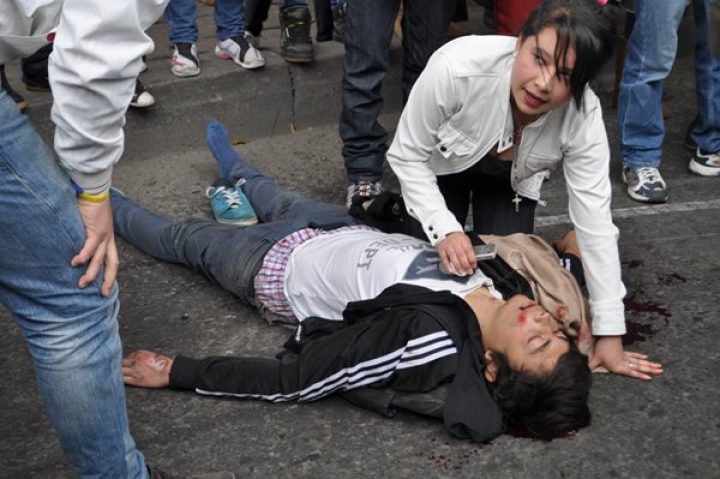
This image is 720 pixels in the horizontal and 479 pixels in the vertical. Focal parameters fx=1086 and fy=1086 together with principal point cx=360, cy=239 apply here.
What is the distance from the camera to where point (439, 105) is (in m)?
3.15

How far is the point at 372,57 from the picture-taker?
3973mm

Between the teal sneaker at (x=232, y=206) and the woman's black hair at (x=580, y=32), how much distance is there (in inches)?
56.7

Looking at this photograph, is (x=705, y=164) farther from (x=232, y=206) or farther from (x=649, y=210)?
(x=232, y=206)

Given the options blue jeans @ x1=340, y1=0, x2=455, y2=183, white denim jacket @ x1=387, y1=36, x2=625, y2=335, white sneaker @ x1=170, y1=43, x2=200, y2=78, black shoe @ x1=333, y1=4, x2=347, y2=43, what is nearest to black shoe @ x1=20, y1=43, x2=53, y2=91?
white sneaker @ x1=170, y1=43, x2=200, y2=78

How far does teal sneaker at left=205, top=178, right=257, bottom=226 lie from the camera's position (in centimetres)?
398

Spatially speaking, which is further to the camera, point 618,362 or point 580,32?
point 618,362

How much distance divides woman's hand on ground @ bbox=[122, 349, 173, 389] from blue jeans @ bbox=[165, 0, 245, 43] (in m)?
2.08

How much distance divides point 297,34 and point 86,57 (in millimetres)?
3190

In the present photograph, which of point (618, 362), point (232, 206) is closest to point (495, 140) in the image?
point (618, 362)

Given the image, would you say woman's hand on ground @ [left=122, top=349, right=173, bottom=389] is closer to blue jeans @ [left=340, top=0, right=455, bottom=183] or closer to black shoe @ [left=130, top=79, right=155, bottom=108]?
blue jeans @ [left=340, top=0, right=455, bottom=183]

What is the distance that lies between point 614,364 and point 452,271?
0.54 m

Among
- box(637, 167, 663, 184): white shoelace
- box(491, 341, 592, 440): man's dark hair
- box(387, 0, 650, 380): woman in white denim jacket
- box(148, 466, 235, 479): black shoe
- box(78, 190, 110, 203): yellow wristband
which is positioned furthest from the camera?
box(637, 167, 663, 184): white shoelace

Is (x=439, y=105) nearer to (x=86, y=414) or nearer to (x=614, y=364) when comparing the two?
(x=614, y=364)

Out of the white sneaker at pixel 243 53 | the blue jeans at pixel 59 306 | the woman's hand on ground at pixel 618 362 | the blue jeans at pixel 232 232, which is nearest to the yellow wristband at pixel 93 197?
the blue jeans at pixel 59 306
